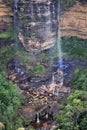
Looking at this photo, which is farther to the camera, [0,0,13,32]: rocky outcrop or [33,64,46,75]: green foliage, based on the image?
[0,0,13,32]: rocky outcrop

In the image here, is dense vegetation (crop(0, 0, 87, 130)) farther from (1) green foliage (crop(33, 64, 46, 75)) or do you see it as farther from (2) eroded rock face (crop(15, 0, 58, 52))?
(2) eroded rock face (crop(15, 0, 58, 52))

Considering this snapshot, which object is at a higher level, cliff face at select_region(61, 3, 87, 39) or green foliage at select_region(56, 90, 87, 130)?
cliff face at select_region(61, 3, 87, 39)

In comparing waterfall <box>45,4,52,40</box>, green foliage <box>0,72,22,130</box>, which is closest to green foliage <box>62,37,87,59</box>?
waterfall <box>45,4,52,40</box>

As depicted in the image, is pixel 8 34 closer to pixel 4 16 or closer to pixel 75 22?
pixel 4 16

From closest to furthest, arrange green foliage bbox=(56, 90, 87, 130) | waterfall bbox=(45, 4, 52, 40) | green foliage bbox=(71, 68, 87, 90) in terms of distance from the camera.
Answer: green foliage bbox=(56, 90, 87, 130) → green foliage bbox=(71, 68, 87, 90) → waterfall bbox=(45, 4, 52, 40)

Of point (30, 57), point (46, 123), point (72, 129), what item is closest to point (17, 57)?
point (30, 57)

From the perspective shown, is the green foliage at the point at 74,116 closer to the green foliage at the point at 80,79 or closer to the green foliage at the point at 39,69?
the green foliage at the point at 80,79
